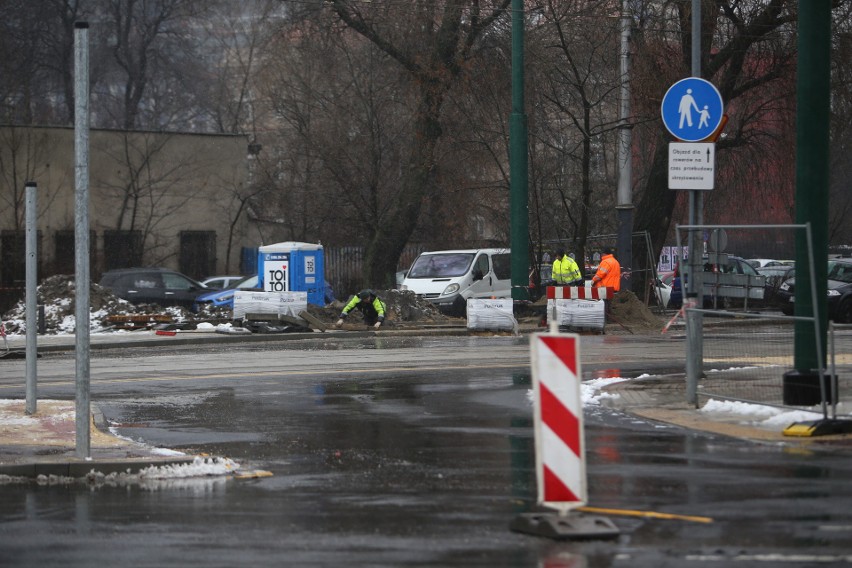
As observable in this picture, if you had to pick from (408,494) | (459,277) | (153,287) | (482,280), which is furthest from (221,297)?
(408,494)

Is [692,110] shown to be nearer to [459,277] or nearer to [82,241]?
[82,241]

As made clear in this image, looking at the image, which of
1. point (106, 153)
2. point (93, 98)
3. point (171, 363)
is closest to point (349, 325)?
point (171, 363)

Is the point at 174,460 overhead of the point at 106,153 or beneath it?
beneath

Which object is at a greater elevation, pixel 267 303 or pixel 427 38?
pixel 427 38

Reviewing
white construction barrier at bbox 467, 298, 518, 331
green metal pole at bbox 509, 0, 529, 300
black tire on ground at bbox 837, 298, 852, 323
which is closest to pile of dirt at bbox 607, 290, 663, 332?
green metal pole at bbox 509, 0, 529, 300

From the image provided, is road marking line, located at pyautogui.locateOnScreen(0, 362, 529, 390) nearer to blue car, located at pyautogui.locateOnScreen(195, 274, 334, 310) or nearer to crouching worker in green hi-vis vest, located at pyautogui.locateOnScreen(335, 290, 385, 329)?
crouching worker in green hi-vis vest, located at pyautogui.locateOnScreen(335, 290, 385, 329)

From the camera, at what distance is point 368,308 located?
29.2 metres

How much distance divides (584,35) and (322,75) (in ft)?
42.6

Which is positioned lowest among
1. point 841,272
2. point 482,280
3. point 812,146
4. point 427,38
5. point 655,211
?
point 482,280

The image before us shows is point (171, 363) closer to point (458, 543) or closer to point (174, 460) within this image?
point (174, 460)

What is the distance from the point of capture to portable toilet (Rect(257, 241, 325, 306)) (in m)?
31.7

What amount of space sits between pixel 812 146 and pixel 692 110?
162cm

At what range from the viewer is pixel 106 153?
45.9m

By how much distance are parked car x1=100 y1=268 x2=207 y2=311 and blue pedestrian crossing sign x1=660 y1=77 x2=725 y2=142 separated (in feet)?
78.5
